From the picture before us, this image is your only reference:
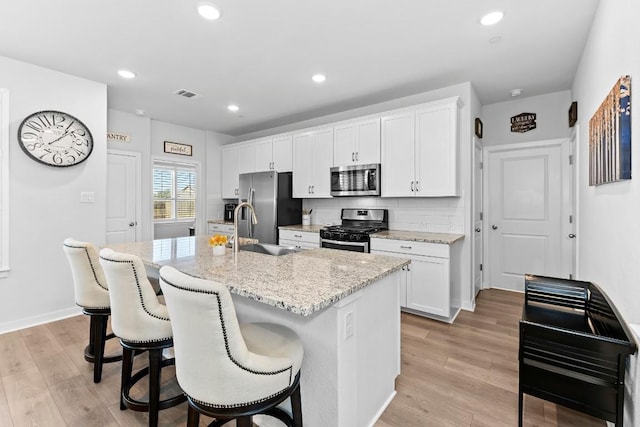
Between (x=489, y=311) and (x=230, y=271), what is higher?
(x=230, y=271)

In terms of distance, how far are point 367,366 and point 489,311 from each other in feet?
8.43

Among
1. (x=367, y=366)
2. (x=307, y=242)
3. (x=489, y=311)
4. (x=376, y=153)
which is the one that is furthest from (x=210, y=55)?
(x=489, y=311)

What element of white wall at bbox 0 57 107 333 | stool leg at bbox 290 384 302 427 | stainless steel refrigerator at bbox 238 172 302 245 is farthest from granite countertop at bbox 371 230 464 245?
white wall at bbox 0 57 107 333

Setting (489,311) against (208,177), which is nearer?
(489,311)

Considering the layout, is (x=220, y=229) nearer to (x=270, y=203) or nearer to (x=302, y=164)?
(x=270, y=203)

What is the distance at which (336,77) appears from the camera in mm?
3414

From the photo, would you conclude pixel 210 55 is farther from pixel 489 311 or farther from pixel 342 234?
pixel 489 311

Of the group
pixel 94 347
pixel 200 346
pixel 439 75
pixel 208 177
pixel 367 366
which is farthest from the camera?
pixel 208 177

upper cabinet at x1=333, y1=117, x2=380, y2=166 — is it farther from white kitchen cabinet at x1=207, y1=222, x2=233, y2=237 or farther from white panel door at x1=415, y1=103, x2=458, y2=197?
white kitchen cabinet at x1=207, y1=222, x2=233, y2=237

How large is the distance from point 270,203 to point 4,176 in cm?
293

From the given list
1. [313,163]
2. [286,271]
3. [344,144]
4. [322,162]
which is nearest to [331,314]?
[286,271]

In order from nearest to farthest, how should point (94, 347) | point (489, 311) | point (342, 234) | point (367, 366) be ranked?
point (367, 366) → point (94, 347) → point (489, 311) → point (342, 234)

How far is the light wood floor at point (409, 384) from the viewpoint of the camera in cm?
182

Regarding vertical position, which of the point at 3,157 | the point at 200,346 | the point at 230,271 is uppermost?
the point at 3,157
